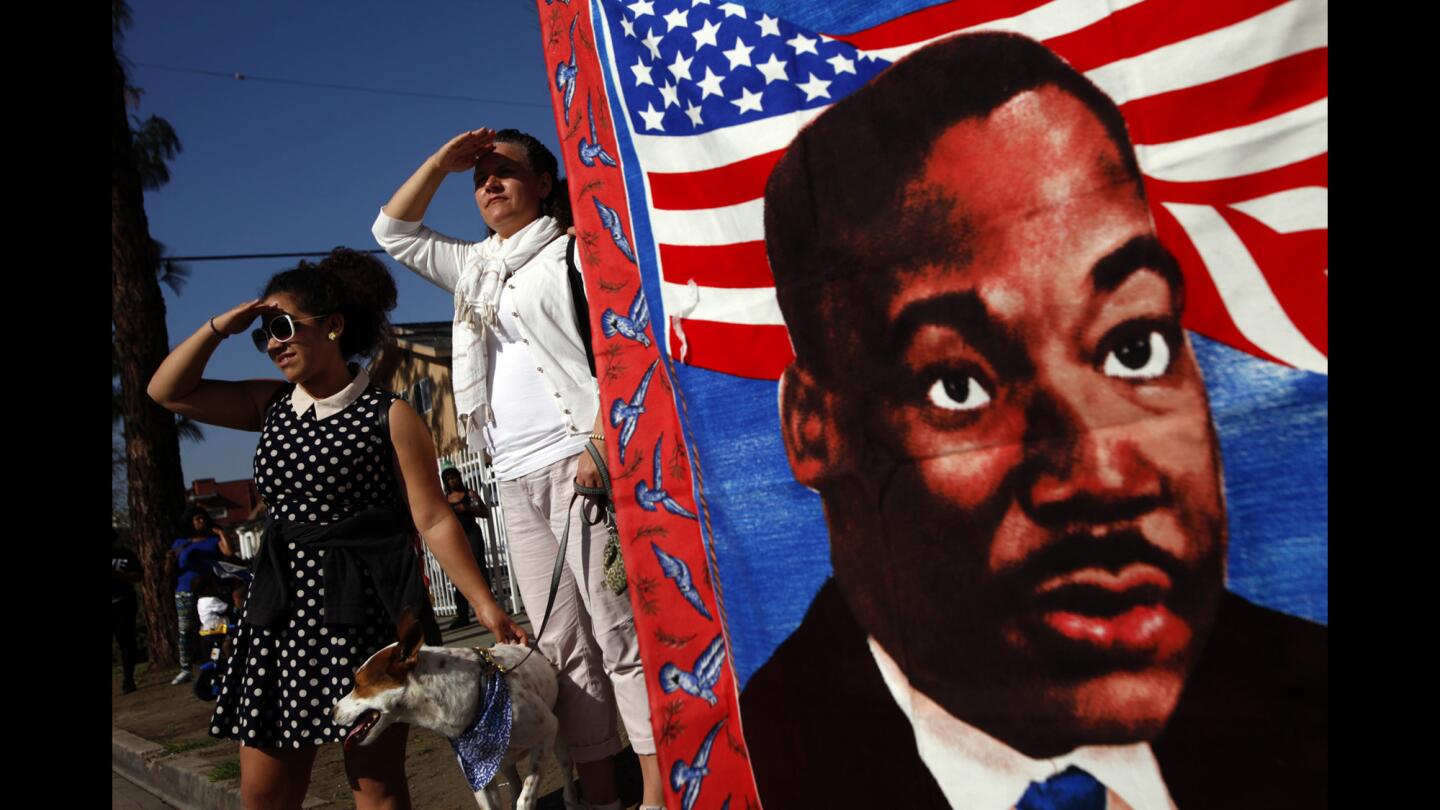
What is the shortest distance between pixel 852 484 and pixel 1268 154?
987 millimetres

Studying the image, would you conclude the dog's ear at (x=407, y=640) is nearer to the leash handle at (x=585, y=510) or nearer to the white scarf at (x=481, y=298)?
the leash handle at (x=585, y=510)

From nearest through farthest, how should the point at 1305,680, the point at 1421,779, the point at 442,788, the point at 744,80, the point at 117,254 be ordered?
1. the point at 1421,779
2. the point at 1305,680
3. the point at 744,80
4. the point at 442,788
5. the point at 117,254

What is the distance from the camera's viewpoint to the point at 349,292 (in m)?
3.33

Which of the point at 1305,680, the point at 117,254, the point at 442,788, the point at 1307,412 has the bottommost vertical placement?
the point at 442,788

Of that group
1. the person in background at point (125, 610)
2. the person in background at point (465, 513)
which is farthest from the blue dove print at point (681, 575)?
the person in background at point (125, 610)

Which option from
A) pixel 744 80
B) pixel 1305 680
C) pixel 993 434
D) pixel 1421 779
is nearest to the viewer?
pixel 1421 779

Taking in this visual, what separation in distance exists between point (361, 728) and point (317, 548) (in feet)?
1.84

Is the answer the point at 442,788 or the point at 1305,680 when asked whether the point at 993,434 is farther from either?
the point at 442,788

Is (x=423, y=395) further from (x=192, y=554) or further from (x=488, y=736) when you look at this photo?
(x=488, y=736)

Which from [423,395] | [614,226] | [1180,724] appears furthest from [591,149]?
[423,395]

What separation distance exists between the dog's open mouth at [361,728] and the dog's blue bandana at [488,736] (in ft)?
0.93

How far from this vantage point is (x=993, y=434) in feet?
6.35

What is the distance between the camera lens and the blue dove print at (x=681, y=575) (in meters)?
2.44

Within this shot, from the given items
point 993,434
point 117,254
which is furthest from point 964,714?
point 117,254
